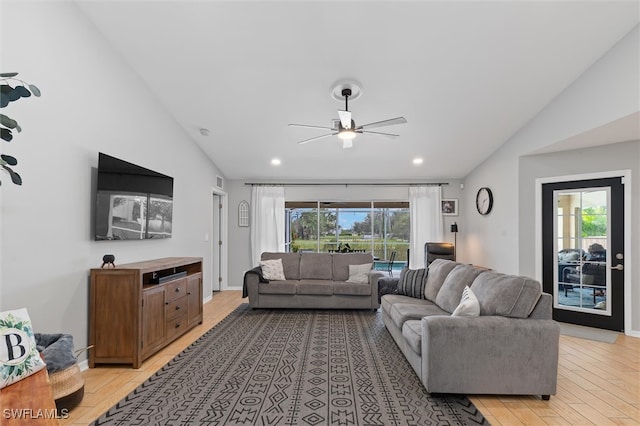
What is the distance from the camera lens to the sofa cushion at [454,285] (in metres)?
3.15

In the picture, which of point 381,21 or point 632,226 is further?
point 632,226

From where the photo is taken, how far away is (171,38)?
314cm

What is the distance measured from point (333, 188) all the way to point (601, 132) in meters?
4.50

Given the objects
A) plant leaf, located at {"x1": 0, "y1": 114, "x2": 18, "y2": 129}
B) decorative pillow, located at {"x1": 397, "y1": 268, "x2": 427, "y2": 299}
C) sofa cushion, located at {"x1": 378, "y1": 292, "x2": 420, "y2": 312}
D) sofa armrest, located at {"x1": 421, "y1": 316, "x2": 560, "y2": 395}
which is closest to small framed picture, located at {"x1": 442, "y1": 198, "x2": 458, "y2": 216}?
decorative pillow, located at {"x1": 397, "y1": 268, "x2": 427, "y2": 299}

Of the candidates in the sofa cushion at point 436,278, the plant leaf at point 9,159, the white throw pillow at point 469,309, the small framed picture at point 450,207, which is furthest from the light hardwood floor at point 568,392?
the small framed picture at point 450,207

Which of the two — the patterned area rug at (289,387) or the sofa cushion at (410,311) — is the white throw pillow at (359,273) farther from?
the sofa cushion at (410,311)

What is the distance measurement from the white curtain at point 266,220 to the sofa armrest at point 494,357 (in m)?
4.76

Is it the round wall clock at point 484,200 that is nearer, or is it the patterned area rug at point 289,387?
the patterned area rug at point 289,387

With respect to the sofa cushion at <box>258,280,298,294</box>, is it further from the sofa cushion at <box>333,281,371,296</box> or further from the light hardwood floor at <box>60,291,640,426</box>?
the light hardwood floor at <box>60,291,640,426</box>

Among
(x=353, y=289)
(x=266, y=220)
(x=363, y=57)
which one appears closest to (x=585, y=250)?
(x=353, y=289)

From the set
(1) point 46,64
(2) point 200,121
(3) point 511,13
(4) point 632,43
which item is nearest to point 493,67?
(3) point 511,13

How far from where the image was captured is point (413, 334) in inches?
107

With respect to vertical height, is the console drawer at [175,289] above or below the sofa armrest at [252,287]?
above

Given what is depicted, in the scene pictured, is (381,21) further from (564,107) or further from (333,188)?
(333,188)
